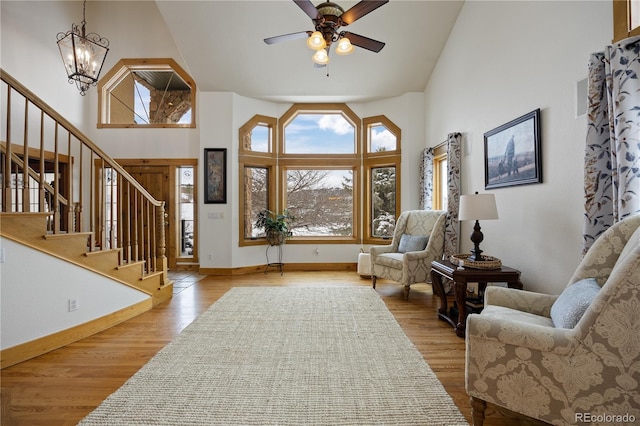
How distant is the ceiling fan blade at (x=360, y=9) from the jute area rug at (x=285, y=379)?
297 centimetres

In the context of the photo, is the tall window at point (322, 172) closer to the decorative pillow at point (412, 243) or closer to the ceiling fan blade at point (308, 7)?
the decorative pillow at point (412, 243)

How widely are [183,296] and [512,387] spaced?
3926 mm

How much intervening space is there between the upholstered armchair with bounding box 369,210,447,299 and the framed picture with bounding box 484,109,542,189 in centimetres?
90

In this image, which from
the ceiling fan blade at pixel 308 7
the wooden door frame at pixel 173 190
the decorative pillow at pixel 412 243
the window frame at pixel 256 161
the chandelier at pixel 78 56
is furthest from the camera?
the wooden door frame at pixel 173 190

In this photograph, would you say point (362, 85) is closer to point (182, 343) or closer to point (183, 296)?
point (183, 296)

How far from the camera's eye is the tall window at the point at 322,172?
5934 millimetres

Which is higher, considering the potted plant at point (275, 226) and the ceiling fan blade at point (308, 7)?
the ceiling fan blade at point (308, 7)

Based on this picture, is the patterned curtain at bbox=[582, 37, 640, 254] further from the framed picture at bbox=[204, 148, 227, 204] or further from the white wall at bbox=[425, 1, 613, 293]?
the framed picture at bbox=[204, 148, 227, 204]

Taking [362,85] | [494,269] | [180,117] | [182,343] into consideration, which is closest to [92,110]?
[180,117]

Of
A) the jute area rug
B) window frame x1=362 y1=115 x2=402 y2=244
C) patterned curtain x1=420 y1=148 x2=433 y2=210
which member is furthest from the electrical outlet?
patterned curtain x1=420 y1=148 x2=433 y2=210

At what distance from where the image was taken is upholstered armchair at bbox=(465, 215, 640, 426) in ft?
4.16

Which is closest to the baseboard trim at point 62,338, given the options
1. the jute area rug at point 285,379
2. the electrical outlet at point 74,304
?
the electrical outlet at point 74,304

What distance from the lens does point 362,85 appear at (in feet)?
18.3

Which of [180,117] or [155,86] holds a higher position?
[155,86]
